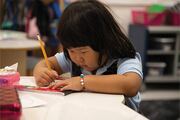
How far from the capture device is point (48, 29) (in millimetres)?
2721

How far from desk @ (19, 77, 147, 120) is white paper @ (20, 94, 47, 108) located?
0.02 metres

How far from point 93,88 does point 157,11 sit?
2649mm

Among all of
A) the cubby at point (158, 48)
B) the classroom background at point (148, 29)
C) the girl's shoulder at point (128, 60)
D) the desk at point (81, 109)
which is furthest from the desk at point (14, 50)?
the cubby at point (158, 48)

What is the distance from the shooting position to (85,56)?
3.48 feet

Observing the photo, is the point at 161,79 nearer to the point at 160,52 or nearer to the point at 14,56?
the point at 160,52

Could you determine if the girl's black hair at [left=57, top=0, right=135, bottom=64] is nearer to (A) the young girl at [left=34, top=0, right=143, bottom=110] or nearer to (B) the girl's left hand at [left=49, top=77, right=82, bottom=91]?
(A) the young girl at [left=34, top=0, right=143, bottom=110]

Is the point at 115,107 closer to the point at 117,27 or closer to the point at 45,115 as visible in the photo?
the point at 45,115

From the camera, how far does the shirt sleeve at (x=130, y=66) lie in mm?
1015

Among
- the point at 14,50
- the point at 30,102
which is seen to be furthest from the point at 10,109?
the point at 14,50

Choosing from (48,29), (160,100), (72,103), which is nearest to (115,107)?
(72,103)

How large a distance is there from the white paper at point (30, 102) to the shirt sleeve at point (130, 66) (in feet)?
0.95

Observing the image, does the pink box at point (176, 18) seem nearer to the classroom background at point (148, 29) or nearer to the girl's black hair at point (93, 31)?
the classroom background at point (148, 29)

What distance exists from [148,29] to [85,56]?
228 centimetres

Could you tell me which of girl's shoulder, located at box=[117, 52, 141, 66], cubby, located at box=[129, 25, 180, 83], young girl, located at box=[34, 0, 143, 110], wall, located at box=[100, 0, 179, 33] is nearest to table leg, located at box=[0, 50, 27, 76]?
young girl, located at box=[34, 0, 143, 110]
